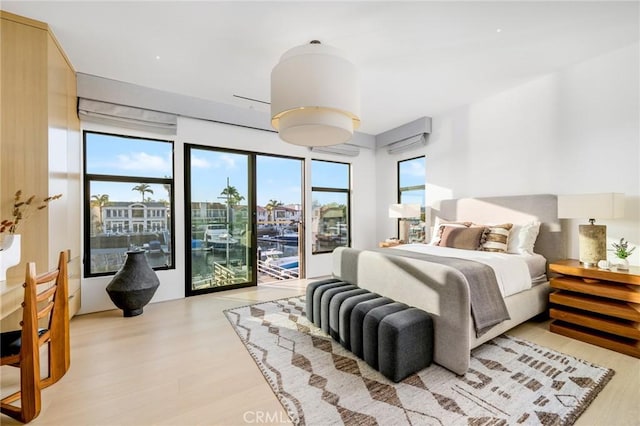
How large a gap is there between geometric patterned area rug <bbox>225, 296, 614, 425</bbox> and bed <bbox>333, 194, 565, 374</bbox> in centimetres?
17

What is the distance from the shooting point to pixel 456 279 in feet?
6.50

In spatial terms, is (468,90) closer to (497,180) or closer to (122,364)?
(497,180)

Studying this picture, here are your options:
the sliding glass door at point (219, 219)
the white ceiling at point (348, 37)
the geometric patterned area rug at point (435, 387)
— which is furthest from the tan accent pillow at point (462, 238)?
the sliding glass door at point (219, 219)

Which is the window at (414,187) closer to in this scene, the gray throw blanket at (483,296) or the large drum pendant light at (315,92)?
the gray throw blanket at (483,296)

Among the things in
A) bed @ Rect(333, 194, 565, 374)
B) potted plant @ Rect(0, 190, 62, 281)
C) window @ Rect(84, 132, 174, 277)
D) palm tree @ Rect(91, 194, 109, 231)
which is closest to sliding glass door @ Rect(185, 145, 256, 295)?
window @ Rect(84, 132, 174, 277)

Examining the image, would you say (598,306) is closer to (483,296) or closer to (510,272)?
(510,272)

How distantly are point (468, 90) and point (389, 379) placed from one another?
11.9 ft

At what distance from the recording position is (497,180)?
3.78 meters

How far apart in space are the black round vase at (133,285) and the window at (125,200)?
46cm

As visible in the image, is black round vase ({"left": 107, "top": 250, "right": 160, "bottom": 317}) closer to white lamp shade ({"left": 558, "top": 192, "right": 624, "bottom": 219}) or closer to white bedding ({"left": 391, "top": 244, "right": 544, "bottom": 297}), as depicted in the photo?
white bedding ({"left": 391, "top": 244, "right": 544, "bottom": 297})

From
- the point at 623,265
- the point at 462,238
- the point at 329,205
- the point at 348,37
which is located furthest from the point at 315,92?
the point at 329,205

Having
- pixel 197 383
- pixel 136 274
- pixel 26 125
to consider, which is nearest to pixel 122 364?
pixel 197 383

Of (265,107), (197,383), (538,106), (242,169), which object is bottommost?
(197,383)

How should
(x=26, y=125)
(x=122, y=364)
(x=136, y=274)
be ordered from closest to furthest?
1. (x=122, y=364)
2. (x=26, y=125)
3. (x=136, y=274)
